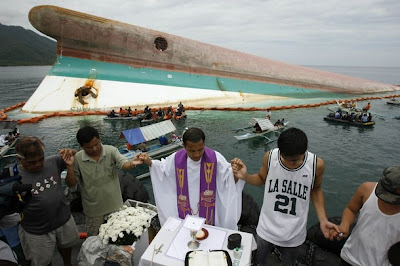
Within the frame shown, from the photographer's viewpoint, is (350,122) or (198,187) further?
(350,122)

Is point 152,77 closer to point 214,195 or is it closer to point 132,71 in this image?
point 132,71

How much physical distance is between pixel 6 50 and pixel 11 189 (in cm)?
25166

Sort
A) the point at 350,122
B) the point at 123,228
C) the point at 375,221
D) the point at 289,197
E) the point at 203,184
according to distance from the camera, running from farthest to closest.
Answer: the point at 350,122
the point at 203,184
the point at 123,228
the point at 289,197
the point at 375,221

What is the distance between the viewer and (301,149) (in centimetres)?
298

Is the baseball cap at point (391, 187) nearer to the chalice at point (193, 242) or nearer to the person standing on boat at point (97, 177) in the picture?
the chalice at point (193, 242)

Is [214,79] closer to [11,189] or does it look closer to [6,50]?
[11,189]

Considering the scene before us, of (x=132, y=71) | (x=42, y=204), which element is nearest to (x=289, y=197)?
(x=42, y=204)

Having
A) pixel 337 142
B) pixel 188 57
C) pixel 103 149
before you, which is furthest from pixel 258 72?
pixel 103 149

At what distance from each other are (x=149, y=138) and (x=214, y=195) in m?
11.1

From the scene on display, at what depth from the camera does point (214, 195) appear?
4102mm

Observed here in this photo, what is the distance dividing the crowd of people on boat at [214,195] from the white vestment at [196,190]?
18 millimetres

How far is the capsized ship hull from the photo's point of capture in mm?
24609

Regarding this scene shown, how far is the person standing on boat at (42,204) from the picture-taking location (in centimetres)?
353

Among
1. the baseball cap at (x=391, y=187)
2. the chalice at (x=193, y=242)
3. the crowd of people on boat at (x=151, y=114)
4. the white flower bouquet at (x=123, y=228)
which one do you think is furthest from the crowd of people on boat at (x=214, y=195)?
the crowd of people on boat at (x=151, y=114)
